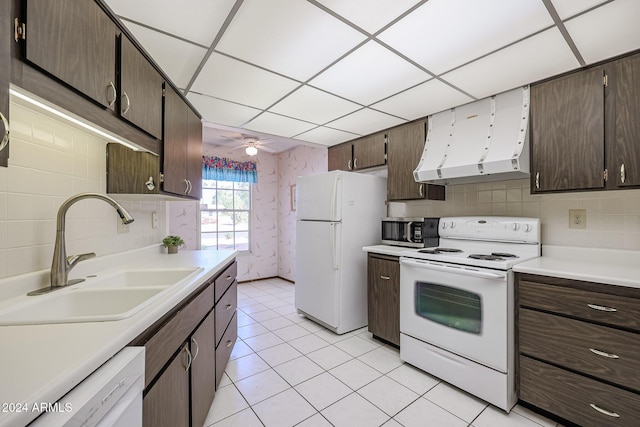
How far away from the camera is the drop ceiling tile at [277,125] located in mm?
2725

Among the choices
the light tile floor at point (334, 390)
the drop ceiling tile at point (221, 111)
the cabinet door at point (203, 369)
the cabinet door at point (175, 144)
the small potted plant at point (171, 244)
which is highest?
the drop ceiling tile at point (221, 111)

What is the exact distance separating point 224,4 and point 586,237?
2.70 metres

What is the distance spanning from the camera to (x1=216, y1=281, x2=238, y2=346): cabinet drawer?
5.91 ft

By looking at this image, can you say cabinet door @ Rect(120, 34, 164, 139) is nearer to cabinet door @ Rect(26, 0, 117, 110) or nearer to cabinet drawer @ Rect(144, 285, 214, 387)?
cabinet door @ Rect(26, 0, 117, 110)

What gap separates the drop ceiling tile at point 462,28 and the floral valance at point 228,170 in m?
3.71

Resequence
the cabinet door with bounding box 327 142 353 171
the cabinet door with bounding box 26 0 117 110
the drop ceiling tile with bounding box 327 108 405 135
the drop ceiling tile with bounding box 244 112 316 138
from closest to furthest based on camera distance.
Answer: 1. the cabinet door with bounding box 26 0 117 110
2. the drop ceiling tile with bounding box 327 108 405 135
3. the drop ceiling tile with bounding box 244 112 316 138
4. the cabinet door with bounding box 327 142 353 171

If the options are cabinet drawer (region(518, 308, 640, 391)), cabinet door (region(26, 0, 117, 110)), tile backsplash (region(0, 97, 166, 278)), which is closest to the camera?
cabinet door (region(26, 0, 117, 110))

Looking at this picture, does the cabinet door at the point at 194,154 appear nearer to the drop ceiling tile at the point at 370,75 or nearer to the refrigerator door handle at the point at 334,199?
the drop ceiling tile at the point at 370,75

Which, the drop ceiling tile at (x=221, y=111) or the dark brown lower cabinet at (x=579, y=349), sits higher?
the drop ceiling tile at (x=221, y=111)

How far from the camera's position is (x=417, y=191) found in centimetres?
269

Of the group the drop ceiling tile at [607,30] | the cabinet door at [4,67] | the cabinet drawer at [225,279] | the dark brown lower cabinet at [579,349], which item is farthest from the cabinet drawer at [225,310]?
the drop ceiling tile at [607,30]

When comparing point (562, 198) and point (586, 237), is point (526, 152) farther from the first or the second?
point (586, 237)

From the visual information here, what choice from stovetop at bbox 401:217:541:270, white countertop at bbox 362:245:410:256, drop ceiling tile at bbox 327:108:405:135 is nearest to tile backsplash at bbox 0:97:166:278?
drop ceiling tile at bbox 327:108:405:135

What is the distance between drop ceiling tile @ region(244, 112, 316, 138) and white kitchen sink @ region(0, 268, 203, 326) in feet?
5.57
